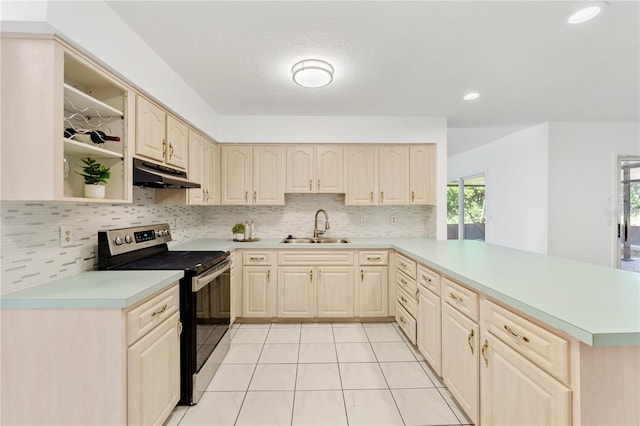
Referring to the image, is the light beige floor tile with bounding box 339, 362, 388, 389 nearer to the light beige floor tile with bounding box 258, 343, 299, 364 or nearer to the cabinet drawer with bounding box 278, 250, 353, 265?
the light beige floor tile with bounding box 258, 343, 299, 364

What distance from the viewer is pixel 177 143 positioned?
2.37 m

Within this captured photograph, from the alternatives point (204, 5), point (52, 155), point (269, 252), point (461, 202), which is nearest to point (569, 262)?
point (269, 252)

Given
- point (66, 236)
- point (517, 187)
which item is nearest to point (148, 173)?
point (66, 236)

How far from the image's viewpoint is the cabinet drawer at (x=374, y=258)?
3.04m

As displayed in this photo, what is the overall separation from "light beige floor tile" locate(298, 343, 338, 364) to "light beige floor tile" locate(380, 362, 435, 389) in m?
0.45

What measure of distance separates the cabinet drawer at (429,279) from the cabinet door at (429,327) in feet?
0.15

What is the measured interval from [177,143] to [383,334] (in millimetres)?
2732

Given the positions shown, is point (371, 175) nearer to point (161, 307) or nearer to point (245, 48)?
point (245, 48)

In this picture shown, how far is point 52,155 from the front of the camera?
4.01 ft

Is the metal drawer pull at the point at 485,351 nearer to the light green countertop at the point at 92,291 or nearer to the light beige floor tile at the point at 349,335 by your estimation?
the light beige floor tile at the point at 349,335

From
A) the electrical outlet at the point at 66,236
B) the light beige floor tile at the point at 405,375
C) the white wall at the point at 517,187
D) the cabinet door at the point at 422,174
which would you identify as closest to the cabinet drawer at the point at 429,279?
the light beige floor tile at the point at 405,375

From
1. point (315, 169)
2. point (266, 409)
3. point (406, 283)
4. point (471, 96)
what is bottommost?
point (266, 409)

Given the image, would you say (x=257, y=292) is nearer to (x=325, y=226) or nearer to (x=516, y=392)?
(x=325, y=226)

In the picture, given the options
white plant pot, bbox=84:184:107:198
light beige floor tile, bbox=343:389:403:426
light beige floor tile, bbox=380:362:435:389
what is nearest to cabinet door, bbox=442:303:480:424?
light beige floor tile, bbox=380:362:435:389
